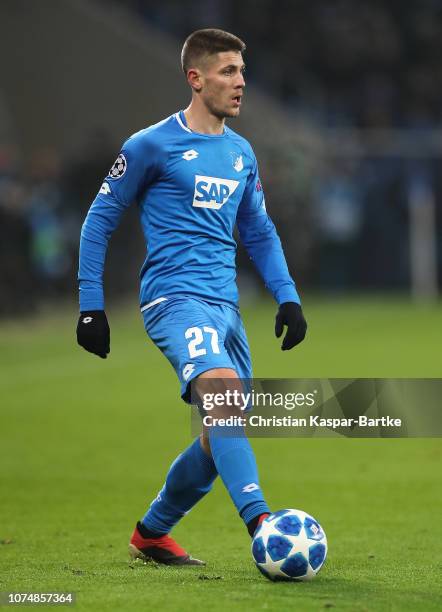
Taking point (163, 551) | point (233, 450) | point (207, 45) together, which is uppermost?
point (207, 45)

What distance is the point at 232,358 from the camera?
5633mm

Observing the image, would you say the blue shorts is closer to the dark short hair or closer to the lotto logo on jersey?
the lotto logo on jersey

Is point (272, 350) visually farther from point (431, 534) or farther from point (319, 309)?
point (431, 534)

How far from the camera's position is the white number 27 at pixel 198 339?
5.29 meters

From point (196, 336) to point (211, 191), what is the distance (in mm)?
641

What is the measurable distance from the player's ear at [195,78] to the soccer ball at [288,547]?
1733 millimetres

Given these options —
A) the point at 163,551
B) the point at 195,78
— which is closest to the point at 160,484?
the point at 163,551

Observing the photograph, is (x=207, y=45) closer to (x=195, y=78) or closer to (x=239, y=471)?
(x=195, y=78)

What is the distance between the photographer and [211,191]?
5625 mm

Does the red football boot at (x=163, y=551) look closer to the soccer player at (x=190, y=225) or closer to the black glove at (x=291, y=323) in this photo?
the soccer player at (x=190, y=225)

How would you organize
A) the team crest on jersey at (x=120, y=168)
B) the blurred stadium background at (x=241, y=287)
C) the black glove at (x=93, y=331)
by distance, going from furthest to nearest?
the blurred stadium background at (x=241, y=287), the team crest on jersey at (x=120, y=168), the black glove at (x=93, y=331)

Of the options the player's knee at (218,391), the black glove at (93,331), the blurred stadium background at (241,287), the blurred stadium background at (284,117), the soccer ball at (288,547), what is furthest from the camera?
the blurred stadium background at (284,117)

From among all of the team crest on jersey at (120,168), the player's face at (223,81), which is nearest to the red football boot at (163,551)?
the team crest on jersey at (120,168)

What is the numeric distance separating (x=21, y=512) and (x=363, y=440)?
387 centimetres
